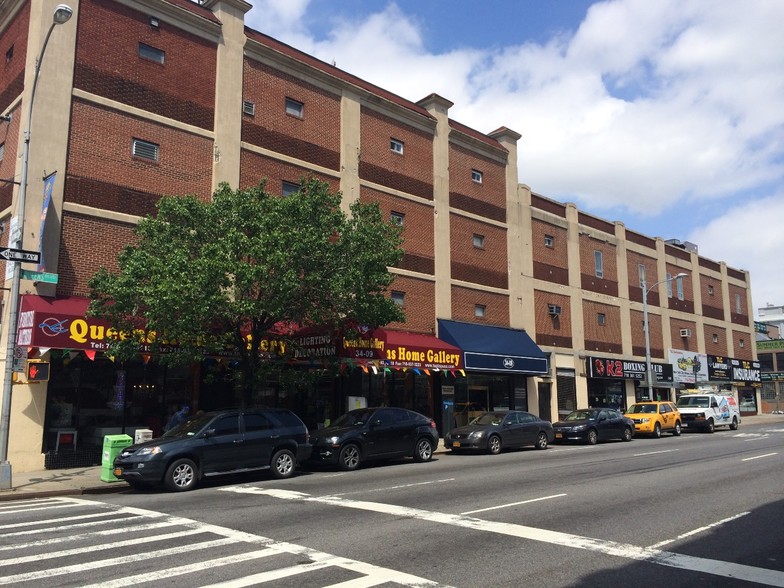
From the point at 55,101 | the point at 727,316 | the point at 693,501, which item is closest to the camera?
the point at 693,501

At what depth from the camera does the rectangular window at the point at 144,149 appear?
761 inches

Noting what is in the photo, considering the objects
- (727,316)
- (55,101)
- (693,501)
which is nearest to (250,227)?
(55,101)

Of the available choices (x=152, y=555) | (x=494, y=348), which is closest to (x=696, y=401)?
(x=494, y=348)

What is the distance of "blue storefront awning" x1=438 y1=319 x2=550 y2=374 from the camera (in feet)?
86.1

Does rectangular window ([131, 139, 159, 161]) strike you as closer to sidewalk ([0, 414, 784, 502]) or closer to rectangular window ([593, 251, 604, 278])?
sidewalk ([0, 414, 784, 502])

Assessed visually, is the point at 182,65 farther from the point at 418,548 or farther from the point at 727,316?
the point at 727,316

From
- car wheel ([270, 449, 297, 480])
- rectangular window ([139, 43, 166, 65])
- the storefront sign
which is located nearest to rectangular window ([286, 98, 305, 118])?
rectangular window ([139, 43, 166, 65])

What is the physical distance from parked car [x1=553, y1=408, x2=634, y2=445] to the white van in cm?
705

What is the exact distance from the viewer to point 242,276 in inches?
605

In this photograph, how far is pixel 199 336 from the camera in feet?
53.9

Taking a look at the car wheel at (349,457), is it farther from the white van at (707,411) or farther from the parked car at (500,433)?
the white van at (707,411)

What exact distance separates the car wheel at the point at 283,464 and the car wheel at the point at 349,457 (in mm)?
1468

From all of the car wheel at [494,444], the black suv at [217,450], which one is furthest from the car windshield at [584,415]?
the black suv at [217,450]

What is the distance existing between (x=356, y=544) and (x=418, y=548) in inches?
30.1
